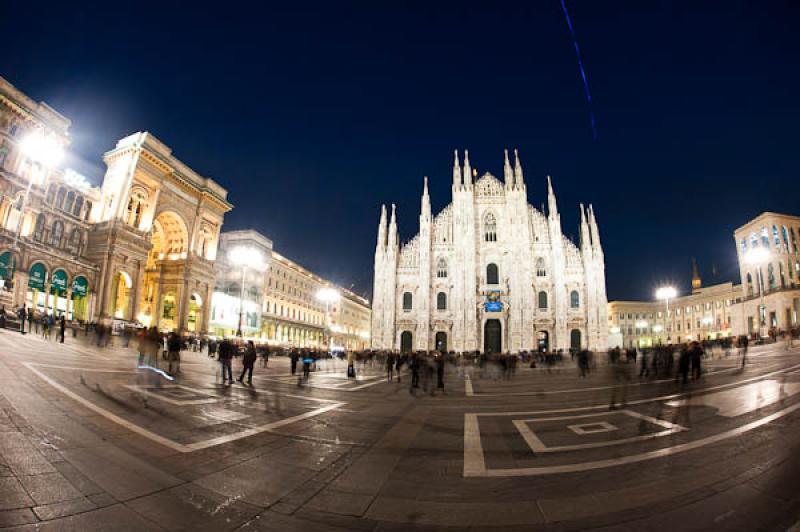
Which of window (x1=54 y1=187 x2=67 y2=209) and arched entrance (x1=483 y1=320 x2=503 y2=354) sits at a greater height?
window (x1=54 y1=187 x2=67 y2=209)

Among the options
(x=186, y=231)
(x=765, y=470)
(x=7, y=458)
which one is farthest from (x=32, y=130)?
(x=765, y=470)

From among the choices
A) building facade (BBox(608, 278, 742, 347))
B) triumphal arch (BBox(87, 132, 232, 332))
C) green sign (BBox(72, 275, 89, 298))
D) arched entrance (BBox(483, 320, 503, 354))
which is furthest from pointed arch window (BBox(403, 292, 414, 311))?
building facade (BBox(608, 278, 742, 347))

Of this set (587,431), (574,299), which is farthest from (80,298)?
(574,299)

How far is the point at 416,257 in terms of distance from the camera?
156ft

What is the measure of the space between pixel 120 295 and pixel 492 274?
43.0 m

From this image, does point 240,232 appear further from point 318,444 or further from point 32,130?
point 318,444

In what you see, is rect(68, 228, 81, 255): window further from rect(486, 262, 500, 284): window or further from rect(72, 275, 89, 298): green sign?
rect(486, 262, 500, 284): window

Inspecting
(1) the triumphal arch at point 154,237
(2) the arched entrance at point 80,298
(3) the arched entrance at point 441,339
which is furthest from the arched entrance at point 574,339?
(2) the arched entrance at point 80,298

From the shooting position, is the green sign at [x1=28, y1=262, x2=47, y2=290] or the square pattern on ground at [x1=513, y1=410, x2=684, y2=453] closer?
the square pattern on ground at [x1=513, y1=410, x2=684, y2=453]

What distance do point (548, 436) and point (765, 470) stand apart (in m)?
2.46

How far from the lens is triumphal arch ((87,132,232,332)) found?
123 feet

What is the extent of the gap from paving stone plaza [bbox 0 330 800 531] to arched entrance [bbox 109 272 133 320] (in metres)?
35.9

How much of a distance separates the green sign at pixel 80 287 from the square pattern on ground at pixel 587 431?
139 ft

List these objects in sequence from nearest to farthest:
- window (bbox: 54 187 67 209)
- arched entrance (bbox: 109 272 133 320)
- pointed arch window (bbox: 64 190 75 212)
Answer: window (bbox: 54 187 67 209) < arched entrance (bbox: 109 272 133 320) < pointed arch window (bbox: 64 190 75 212)
